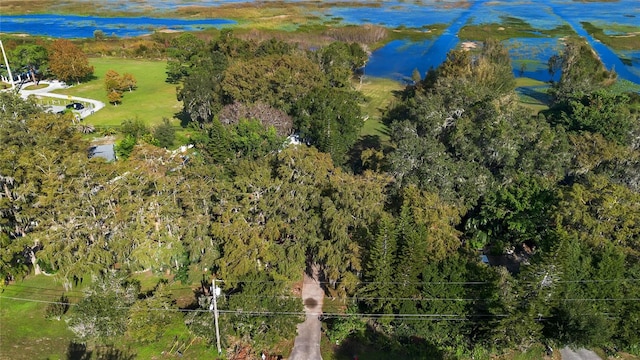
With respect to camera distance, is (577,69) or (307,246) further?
(577,69)

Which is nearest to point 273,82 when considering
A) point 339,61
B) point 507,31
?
point 339,61

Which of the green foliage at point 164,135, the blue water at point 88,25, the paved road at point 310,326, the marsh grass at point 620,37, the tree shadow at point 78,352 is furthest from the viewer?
the blue water at point 88,25

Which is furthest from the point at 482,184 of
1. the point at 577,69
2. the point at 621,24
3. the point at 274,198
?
the point at 621,24

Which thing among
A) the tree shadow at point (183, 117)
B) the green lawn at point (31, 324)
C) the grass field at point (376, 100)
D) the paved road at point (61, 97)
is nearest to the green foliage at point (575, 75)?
the grass field at point (376, 100)

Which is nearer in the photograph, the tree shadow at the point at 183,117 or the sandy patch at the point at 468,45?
the tree shadow at the point at 183,117

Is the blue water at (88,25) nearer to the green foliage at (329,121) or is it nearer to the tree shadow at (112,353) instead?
the green foliage at (329,121)

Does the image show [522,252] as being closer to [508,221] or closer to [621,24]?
[508,221]

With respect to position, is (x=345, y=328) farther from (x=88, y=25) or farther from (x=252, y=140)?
(x=88, y=25)

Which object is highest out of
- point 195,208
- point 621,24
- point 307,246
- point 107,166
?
point 621,24
